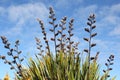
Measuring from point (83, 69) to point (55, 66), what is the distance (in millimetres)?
688

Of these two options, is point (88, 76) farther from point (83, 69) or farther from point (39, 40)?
point (39, 40)

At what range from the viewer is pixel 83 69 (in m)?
6.49

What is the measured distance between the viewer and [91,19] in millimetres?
5633

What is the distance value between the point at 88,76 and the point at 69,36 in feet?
3.56

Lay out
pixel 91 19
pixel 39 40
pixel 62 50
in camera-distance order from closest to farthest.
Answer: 1. pixel 91 19
2. pixel 62 50
3. pixel 39 40

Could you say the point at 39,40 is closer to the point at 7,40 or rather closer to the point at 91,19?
the point at 7,40

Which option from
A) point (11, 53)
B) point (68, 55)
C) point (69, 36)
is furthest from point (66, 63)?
point (11, 53)

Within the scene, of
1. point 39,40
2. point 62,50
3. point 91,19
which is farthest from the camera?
point 39,40

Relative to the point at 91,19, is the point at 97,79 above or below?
below

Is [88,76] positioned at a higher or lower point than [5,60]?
lower

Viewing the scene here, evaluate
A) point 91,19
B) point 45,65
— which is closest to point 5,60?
point 45,65

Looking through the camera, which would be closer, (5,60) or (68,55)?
(5,60)

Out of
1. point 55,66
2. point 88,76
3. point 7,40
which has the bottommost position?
point 88,76

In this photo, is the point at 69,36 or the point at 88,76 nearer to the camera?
the point at 88,76
